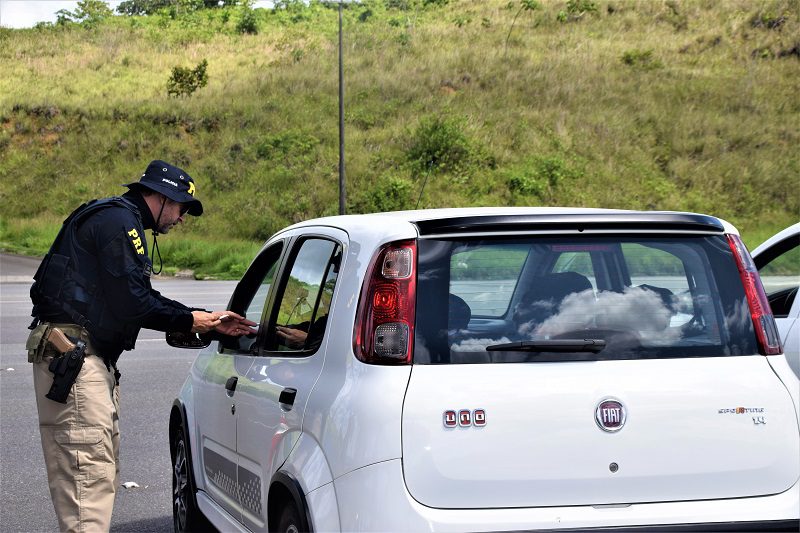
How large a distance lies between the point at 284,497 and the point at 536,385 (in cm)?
107

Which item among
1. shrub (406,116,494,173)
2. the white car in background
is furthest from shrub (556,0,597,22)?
the white car in background

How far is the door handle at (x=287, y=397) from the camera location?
389cm

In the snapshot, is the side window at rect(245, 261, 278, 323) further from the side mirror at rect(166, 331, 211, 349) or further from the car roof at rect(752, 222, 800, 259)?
the car roof at rect(752, 222, 800, 259)

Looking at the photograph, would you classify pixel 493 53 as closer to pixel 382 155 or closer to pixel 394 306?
pixel 382 155

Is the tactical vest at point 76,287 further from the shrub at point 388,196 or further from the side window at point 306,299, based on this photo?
the shrub at point 388,196

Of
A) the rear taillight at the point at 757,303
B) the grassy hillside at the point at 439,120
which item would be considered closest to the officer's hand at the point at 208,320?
the rear taillight at the point at 757,303

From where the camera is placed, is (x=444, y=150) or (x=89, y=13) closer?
(x=444, y=150)

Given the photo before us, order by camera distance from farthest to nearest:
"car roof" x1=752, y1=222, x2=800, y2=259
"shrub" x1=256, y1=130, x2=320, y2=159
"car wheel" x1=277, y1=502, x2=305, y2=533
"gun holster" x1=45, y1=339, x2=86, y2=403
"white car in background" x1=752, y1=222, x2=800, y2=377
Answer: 1. "shrub" x1=256, y1=130, x2=320, y2=159
2. "car roof" x1=752, y1=222, x2=800, y2=259
3. "white car in background" x1=752, y1=222, x2=800, y2=377
4. "gun holster" x1=45, y1=339, x2=86, y2=403
5. "car wheel" x1=277, y1=502, x2=305, y2=533

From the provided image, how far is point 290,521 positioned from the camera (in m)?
3.81

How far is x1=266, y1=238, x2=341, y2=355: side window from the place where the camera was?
4.00 metres

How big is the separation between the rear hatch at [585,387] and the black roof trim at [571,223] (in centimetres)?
4

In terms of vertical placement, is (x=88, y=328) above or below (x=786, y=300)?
above

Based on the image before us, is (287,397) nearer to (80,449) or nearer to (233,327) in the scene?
(233,327)

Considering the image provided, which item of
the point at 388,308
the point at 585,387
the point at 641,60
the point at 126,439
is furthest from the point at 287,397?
the point at 641,60
